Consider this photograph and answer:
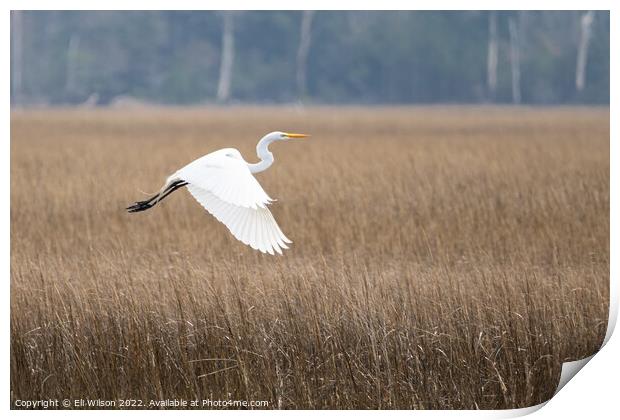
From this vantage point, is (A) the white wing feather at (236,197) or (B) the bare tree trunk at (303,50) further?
(B) the bare tree trunk at (303,50)

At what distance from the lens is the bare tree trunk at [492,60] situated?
35.0 ft

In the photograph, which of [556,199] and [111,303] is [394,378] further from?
[556,199]

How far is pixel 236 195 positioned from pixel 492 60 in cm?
609

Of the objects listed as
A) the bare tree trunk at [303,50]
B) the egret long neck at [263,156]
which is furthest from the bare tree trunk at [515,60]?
the egret long neck at [263,156]

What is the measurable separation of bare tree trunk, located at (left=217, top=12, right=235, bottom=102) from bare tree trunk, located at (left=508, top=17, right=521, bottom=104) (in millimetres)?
3344

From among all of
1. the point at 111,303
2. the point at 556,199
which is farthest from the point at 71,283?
the point at 556,199

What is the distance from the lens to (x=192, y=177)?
6070mm

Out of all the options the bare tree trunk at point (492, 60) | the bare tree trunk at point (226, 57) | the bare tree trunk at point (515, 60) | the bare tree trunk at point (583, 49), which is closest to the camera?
the bare tree trunk at point (583, 49)

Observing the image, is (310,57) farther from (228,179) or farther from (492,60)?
(228,179)

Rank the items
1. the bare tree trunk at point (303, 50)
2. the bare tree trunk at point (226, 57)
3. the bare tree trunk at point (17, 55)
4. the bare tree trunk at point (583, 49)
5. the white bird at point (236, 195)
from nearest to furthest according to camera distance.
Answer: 1. the white bird at point (236, 195)
2. the bare tree trunk at point (583, 49)
3. the bare tree trunk at point (17, 55)
4. the bare tree trunk at point (303, 50)
5. the bare tree trunk at point (226, 57)

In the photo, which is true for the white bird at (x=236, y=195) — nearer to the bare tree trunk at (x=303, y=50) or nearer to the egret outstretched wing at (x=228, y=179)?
the egret outstretched wing at (x=228, y=179)

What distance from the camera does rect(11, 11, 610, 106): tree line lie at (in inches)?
381

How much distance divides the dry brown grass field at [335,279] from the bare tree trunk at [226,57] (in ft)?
6.28

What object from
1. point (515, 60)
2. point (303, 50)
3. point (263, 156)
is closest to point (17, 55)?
point (303, 50)
